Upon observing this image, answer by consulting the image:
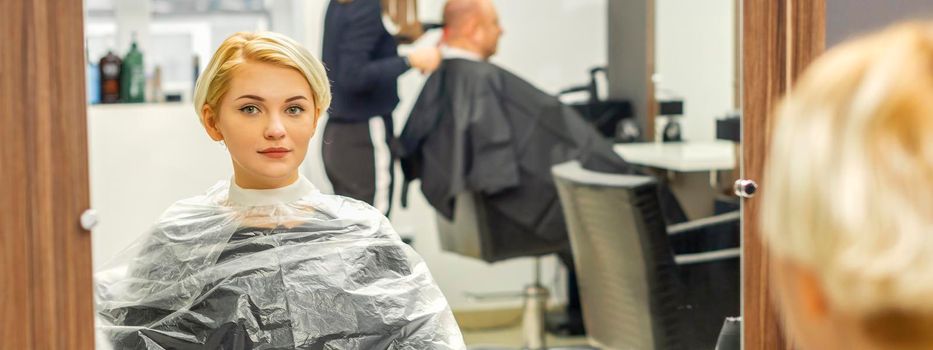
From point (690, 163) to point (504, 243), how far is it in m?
0.52

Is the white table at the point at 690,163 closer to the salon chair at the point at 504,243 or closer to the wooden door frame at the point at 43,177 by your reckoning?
the salon chair at the point at 504,243

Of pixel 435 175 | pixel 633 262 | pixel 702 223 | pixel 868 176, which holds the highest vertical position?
pixel 868 176

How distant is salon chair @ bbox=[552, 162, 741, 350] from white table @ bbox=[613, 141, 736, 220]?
0.04 m

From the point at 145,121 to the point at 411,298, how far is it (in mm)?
612

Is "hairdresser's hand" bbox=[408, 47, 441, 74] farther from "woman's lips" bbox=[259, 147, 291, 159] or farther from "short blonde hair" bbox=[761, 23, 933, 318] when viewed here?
"short blonde hair" bbox=[761, 23, 933, 318]

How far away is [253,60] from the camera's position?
1788 mm

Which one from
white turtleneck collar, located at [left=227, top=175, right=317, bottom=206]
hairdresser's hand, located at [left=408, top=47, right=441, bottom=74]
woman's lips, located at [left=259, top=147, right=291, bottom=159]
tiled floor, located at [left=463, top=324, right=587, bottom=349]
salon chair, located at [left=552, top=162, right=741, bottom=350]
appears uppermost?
hairdresser's hand, located at [left=408, top=47, right=441, bottom=74]

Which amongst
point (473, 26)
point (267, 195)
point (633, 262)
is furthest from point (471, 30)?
point (267, 195)

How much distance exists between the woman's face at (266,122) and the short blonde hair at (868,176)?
108 centimetres

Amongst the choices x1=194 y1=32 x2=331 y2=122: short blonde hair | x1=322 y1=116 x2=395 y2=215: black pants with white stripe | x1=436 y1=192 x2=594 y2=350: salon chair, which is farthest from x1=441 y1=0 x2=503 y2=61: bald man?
x1=194 y1=32 x2=331 y2=122: short blonde hair

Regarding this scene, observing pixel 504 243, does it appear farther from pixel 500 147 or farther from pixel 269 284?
pixel 269 284

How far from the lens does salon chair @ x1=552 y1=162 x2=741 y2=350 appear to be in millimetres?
2699

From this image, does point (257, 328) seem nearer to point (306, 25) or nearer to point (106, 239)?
point (106, 239)

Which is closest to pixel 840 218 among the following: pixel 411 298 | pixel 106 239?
pixel 411 298
